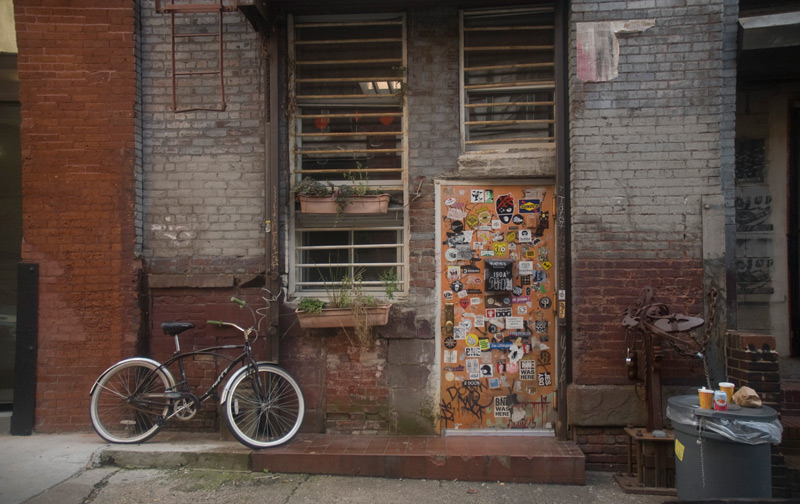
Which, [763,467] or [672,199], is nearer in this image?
[763,467]

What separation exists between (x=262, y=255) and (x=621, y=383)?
12.1 ft

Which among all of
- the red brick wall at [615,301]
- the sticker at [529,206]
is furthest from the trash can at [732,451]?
the sticker at [529,206]

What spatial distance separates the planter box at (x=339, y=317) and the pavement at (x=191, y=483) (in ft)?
4.34

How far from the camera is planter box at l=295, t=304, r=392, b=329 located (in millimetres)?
5207

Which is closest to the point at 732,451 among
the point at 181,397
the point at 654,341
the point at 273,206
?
the point at 654,341

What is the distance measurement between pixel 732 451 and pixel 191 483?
163 inches

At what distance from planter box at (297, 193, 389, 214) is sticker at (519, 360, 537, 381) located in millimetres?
2076

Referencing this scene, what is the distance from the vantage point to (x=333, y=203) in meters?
5.42

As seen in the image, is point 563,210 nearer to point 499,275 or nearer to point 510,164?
point 510,164

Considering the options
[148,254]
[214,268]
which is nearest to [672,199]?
[214,268]

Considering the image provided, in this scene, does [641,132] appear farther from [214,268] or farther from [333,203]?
[214,268]

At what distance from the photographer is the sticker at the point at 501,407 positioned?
544cm

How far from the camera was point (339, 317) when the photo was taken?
523 centimetres

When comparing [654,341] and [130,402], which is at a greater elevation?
A: [654,341]
